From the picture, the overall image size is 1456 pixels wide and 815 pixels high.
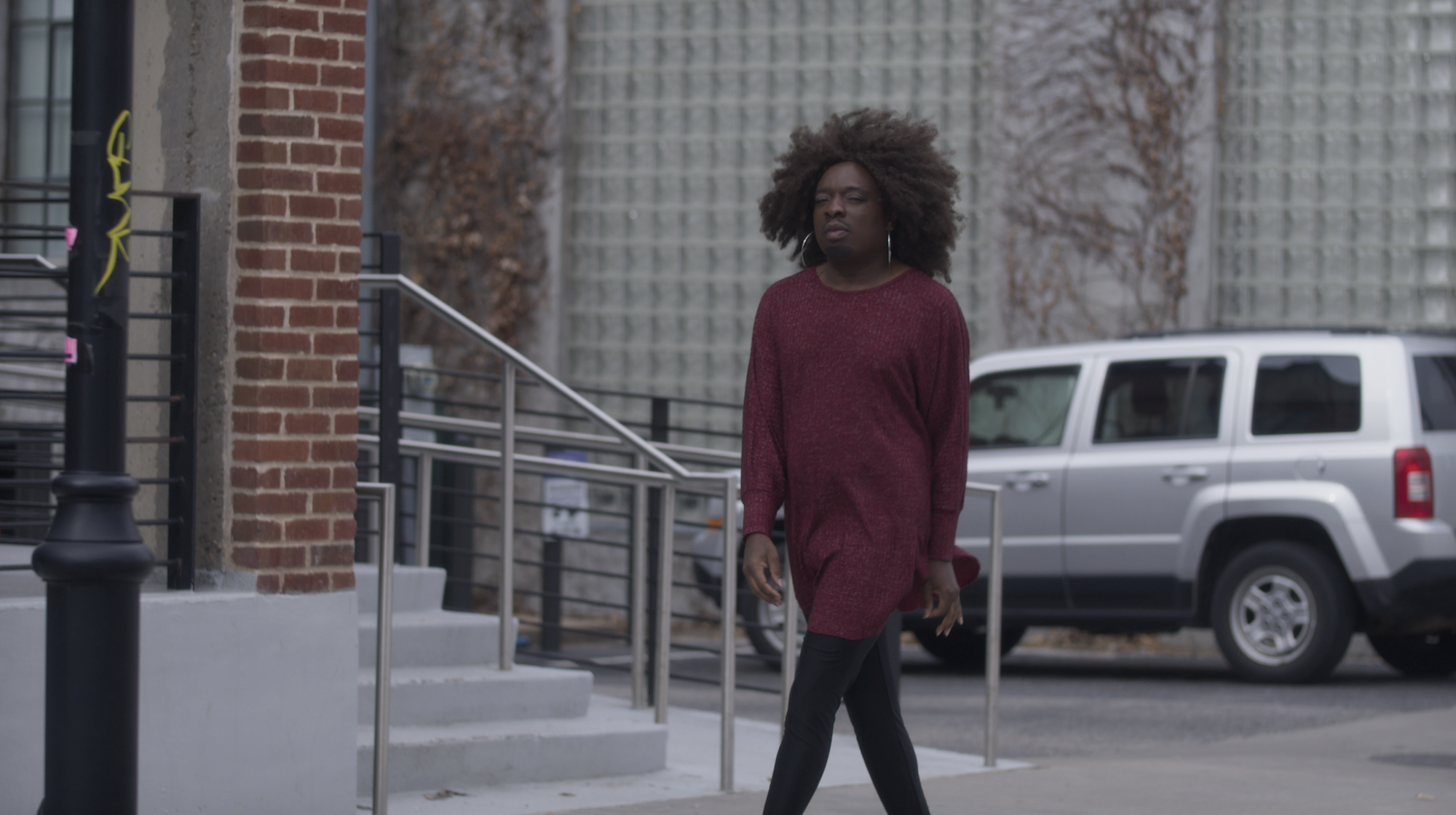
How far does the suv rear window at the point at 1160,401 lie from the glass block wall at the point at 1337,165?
3180 millimetres

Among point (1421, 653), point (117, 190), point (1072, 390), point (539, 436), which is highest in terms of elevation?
point (117, 190)

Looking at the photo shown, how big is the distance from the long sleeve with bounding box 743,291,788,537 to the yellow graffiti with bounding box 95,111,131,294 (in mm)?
1361

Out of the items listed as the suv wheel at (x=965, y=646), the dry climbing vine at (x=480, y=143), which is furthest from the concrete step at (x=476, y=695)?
the dry climbing vine at (x=480, y=143)

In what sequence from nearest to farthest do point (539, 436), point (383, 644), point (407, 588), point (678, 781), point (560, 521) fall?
point (383, 644), point (678, 781), point (407, 588), point (539, 436), point (560, 521)

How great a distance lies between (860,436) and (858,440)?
1 centimetres

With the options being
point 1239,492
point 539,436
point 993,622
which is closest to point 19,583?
point 539,436

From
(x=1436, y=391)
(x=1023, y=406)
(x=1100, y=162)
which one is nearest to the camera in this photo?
(x=1436, y=391)

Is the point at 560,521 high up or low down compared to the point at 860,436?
down

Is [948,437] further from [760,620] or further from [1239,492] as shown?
[760,620]

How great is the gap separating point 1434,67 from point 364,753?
32.9ft

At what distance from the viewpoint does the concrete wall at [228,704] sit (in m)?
4.94

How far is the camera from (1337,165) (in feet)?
44.1

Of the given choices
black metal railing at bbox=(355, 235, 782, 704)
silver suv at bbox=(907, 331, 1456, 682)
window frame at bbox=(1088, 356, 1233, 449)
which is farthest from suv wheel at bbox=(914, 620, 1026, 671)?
window frame at bbox=(1088, 356, 1233, 449)

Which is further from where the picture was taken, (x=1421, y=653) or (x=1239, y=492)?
(x=1421, y=653)
